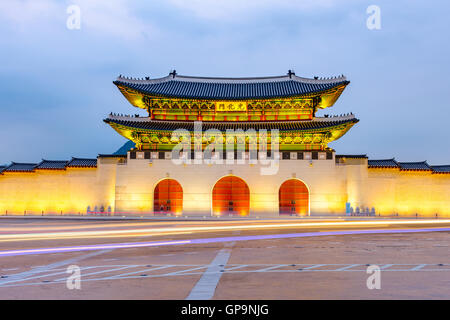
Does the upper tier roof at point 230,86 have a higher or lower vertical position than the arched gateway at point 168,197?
higher

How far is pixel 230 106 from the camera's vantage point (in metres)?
34.2

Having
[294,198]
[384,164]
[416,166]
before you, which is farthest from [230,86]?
[416,166]

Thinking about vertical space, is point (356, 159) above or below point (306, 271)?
above

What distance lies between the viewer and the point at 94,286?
265 inches

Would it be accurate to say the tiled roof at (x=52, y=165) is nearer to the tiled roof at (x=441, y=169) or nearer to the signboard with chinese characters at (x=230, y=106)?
the signboard with chinese characters at (x=230, y=106)

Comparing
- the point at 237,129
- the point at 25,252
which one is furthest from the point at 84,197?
the point at 25,252

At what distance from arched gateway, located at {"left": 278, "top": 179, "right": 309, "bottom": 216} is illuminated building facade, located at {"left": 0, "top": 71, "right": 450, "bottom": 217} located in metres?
0.09

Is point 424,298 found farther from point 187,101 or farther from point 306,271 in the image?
point 187,101

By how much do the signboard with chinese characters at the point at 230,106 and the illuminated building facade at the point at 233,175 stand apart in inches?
27.1

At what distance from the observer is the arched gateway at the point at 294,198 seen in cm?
3212

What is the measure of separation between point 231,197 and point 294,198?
19.0 feet

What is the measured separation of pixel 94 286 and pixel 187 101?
92.9 feet

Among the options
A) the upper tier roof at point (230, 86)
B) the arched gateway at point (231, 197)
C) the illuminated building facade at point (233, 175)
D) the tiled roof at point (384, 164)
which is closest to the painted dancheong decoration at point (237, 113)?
the upper tier roof at point (230, 86)
